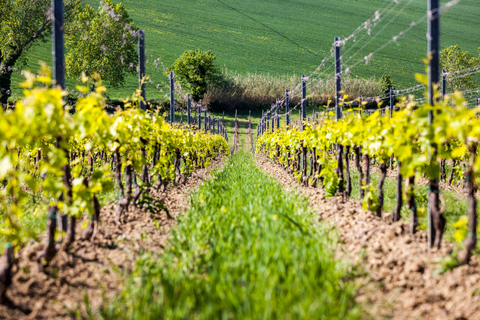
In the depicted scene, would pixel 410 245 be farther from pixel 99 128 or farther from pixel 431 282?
pixel 99 128

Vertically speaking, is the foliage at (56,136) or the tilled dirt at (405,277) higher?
the foliage at (56,136)

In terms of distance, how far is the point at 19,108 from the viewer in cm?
240

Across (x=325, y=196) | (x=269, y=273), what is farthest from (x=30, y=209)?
(x=325, y=196)

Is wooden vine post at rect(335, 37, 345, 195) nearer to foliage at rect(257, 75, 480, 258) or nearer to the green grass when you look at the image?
foliage at rect(257, 75, 480, 258)

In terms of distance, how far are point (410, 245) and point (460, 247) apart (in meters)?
0.39

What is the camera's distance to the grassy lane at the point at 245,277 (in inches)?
85.8

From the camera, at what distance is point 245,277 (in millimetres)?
2545

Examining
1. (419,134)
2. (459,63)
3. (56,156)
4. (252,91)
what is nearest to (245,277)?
(56,156)

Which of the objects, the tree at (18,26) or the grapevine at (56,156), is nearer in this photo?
the grapevine at (56,156)

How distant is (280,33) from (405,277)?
193 feet

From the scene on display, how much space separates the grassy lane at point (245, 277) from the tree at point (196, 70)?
40.4 meters

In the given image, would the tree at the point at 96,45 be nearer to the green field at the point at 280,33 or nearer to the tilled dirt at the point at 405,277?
the green field at the point at 280,33

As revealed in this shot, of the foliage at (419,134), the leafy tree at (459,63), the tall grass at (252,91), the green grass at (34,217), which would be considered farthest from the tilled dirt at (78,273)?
the leafy tree at (459,63)

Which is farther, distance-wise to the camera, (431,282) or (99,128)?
(99,128)
